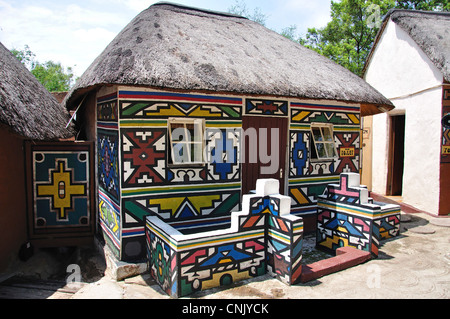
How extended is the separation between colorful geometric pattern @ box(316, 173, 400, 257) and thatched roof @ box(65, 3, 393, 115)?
1.67 m

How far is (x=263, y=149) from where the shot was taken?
5.74 m

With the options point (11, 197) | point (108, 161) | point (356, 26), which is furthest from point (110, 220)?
point (356, 26)

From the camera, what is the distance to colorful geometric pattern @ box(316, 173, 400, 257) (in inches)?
191

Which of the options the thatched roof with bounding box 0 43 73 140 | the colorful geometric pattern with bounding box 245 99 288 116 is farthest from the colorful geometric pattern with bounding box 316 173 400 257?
the thatched roof with bounding box 0 43 73 140

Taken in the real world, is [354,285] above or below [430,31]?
below

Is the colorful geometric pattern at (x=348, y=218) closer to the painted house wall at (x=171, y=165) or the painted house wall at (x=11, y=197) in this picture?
the painted house wall at (x=171, y=165)

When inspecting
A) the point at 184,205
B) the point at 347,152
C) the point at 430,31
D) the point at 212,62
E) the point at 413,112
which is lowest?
the point at 184,205

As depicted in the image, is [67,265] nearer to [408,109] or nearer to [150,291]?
[150,291]

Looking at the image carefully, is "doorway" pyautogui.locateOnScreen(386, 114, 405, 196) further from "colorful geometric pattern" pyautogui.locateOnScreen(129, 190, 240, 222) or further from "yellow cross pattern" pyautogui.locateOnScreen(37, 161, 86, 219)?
"yellow cross pattern" pyautogui.locateOnScreen(37, 161, 86, 219)

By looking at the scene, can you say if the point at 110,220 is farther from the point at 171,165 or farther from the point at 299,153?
the point at 299,153

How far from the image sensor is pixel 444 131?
7.61 meters

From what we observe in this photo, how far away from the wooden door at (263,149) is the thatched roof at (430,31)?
4214 mm

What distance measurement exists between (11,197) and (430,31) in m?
9.45

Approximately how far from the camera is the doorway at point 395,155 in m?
9.70
